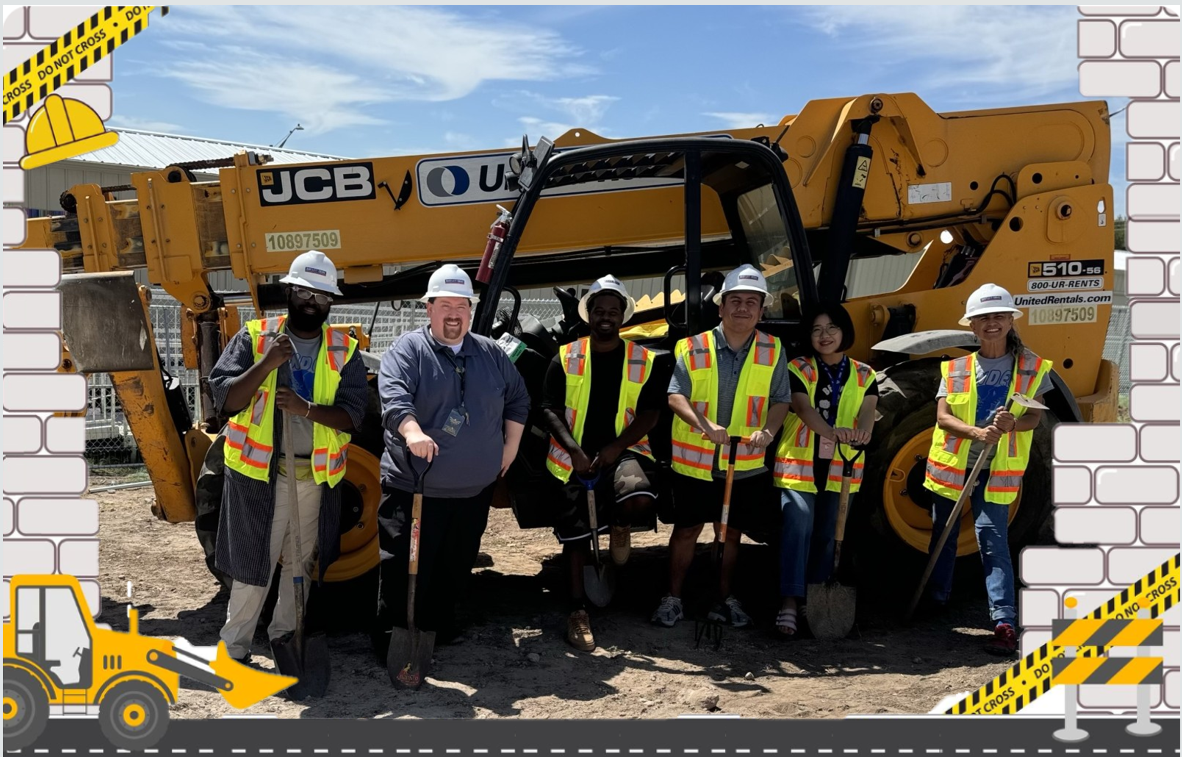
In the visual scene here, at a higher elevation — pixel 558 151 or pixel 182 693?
pixel 558 151

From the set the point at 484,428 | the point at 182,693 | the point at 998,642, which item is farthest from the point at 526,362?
the point at 998,642

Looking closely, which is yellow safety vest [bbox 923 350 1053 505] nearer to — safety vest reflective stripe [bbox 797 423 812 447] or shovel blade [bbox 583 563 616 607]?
safety vest reflective stripe [bbox 797 423 812 447]

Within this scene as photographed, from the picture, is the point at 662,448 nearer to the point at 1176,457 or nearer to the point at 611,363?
the point at 611,363

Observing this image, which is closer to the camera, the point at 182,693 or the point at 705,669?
the point at 182,693

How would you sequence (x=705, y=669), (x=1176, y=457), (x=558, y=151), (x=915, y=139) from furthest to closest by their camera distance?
(x=915, y=139)
(x=558, y=151)
(x=705, y=669)
(x=1176, y=457)

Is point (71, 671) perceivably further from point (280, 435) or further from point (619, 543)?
point (619, 543)

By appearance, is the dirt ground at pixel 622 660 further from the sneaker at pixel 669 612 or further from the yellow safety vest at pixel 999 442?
the yellow safety vest at pixel 999 442

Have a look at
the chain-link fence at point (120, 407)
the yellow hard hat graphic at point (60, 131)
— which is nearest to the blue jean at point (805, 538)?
the yellow hard hat graphic at point (60, 131)

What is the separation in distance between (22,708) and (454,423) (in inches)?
80.0

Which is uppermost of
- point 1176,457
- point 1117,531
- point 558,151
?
point 558,151

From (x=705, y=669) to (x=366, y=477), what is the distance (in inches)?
80.9

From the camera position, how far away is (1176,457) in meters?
3.82

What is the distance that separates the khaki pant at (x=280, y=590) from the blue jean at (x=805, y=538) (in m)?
2.39

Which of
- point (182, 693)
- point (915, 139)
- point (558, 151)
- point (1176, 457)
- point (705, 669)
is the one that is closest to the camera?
point (1176, 457)
